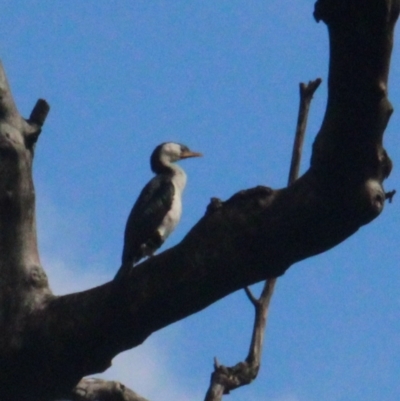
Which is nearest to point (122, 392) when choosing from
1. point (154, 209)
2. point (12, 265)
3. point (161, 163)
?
point (12, 265)

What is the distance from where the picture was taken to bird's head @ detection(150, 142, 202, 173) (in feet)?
31.9

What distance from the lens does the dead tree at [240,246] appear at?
3484 millimetres

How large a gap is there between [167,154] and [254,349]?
5.36 m

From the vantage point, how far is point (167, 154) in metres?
9.88

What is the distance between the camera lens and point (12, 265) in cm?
447

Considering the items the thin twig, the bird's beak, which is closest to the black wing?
the bird's beak

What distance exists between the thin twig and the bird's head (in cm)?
496

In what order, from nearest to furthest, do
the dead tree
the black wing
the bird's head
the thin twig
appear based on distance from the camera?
1. the dead tree
2. the thin twig
3. the black wing
4. the bird's head

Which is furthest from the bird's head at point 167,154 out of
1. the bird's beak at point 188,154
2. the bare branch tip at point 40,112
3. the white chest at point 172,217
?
the bare branch tip at point 40,112

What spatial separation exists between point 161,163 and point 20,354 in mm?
5675

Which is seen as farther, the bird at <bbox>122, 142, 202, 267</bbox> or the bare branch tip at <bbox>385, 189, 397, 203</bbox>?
the bird at <bbox>122, 142, 202, 267</bbox>

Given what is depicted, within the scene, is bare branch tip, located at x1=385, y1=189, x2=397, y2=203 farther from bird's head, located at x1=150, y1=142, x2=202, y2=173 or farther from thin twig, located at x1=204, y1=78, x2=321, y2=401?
bird's head, located at x1=150, y1=142, x2=202, y2=173

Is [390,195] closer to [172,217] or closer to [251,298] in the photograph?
[251,298]

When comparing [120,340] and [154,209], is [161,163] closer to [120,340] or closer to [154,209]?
[154,209]
